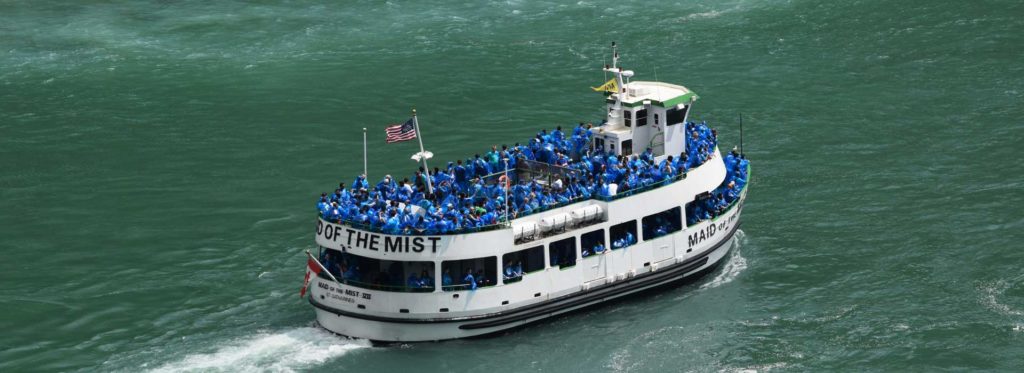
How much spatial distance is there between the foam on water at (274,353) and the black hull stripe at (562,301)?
0.88 metres

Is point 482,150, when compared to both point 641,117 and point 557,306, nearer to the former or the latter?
point 641,117

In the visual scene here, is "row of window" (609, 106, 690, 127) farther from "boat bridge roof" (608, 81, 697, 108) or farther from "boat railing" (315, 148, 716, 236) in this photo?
"boat railing" (315, 148, 716, 236)

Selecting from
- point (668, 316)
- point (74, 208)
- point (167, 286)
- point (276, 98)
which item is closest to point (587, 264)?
point (668, 316)

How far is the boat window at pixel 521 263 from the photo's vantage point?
1858 inches

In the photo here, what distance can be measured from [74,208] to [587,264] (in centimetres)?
2089

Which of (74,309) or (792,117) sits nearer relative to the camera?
(74,309)

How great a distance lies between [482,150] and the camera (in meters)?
63.9

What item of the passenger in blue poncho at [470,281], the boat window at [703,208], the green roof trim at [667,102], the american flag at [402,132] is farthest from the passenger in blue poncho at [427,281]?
the green roof trim at [667,102]

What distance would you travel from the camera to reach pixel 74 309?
1960 inches

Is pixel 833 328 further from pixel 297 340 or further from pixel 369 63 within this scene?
pixel 369 63

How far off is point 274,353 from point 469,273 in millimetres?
5991

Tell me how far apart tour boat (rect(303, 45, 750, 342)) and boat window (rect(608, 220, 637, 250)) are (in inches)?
1.7

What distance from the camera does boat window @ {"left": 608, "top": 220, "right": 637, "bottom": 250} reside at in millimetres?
49219

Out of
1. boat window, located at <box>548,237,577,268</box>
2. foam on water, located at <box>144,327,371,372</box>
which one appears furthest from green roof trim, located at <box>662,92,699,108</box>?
foam on water, located at <box>144,327,371,372</box>
